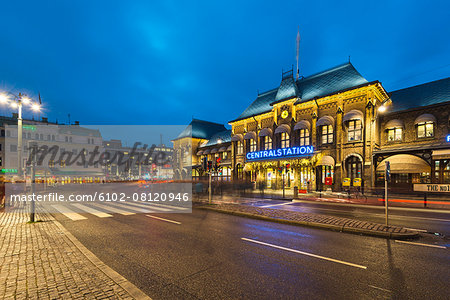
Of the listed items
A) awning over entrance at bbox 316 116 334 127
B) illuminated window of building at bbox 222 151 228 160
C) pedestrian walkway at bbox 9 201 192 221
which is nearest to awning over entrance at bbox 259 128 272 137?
awning over entrance at bbox 316 116 334 127

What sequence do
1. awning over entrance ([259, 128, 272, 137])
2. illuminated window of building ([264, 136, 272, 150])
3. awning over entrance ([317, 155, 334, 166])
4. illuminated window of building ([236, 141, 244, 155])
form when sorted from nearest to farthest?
awning over entrance ([317, 155, 334, 166])
awning over entrance ([259, 128, 272, 137])
illuminated window of building ([264, 136, 272, 150])
illuminated window of building ([236, 141, 244, 155])

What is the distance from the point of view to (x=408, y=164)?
61.6ft

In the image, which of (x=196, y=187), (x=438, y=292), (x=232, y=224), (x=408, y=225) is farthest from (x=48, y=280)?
(x=196, y=187)

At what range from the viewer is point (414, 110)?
2073 centimetres

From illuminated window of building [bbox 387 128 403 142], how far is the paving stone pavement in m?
26.6

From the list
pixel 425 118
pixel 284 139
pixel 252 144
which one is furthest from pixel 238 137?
pixel 425 118

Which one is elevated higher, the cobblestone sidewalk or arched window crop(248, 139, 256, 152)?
arched window crop(248, 139, 256, 152)

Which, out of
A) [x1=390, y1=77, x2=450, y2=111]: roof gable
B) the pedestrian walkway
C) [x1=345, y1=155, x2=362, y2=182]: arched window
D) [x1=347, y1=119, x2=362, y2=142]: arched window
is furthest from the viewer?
[x1=347, y1=119, x2=362, y2=142]: arched window

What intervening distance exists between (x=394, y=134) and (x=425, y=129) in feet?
7.87

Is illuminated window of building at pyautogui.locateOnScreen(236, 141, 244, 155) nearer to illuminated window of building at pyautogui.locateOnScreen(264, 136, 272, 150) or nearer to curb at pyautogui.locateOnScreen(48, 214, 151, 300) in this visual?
illuminated window of building at pyautogui.locateOnScreen(264, 136, 272, 150)

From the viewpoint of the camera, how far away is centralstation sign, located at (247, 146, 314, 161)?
24345 millimetres

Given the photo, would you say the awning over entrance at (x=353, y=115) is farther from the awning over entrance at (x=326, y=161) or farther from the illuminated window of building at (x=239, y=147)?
the illuminated window of building at (x=239, y=147)

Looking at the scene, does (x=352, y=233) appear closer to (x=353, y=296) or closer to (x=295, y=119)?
(x=353, y=296)

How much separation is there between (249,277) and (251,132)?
27.8 metres
